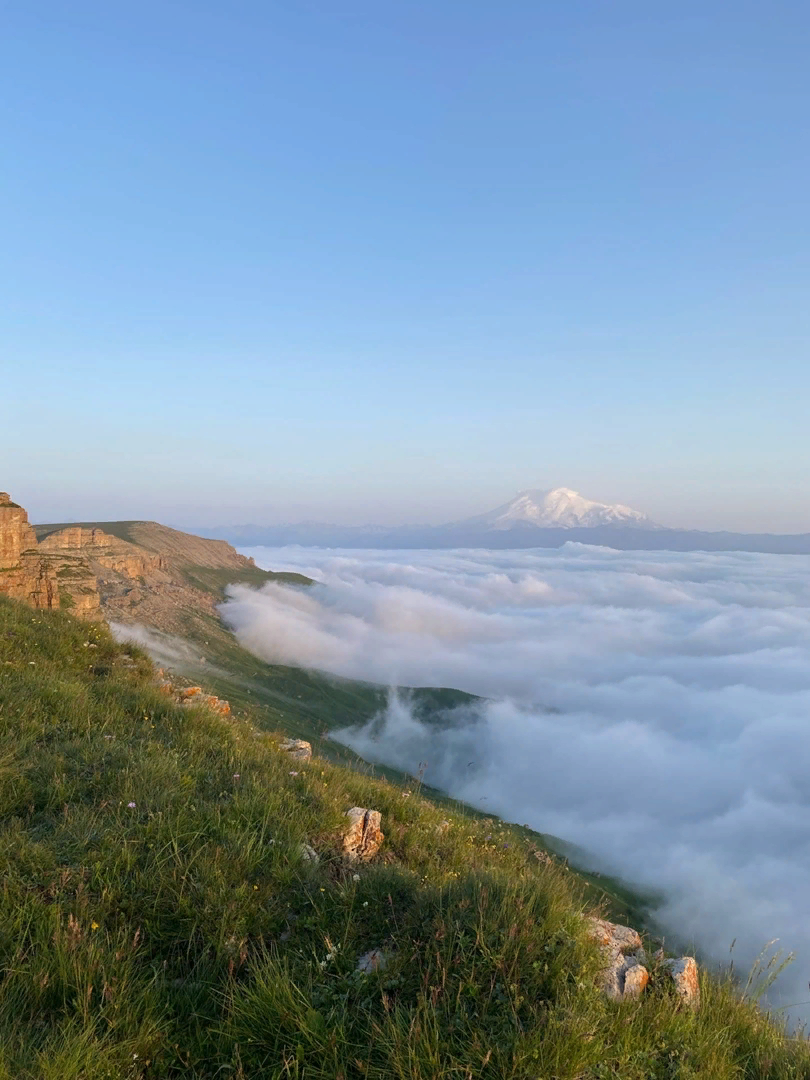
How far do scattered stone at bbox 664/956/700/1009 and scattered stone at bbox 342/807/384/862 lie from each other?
286cm

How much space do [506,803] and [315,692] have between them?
229 feet

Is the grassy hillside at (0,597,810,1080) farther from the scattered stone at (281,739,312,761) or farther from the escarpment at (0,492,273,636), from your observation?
the escarpment at (0,492,273,636)

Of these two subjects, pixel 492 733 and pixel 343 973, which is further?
pixel 492 733

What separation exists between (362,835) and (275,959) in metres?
2.39

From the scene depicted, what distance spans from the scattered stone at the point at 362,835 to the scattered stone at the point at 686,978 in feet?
9.39

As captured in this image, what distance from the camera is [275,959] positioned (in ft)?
Answer: 12.5

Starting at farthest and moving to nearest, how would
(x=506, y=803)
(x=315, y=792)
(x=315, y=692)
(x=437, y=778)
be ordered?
(x=506, y=803) → (x=437, y=778) → (x=315, y=692) → (x=315, y=792)

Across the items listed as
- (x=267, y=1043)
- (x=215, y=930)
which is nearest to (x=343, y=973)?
(x=267, y=1043)

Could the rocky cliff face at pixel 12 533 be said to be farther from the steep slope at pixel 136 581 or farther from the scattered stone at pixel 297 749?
the steep slope at pixel 136 581

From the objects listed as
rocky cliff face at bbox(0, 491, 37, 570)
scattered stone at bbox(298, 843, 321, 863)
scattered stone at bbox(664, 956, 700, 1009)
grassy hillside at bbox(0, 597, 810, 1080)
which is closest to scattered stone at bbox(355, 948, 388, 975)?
grassy hillside at bbox(0, 597, 810, 1080)

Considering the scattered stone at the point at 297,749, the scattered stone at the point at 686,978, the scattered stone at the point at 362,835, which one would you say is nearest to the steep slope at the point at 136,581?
the scattered stone at the point at 297,749

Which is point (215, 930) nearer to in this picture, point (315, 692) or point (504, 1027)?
point (504, 1027)

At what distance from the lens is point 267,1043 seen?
3.22m

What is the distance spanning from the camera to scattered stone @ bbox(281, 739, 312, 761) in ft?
30.0
